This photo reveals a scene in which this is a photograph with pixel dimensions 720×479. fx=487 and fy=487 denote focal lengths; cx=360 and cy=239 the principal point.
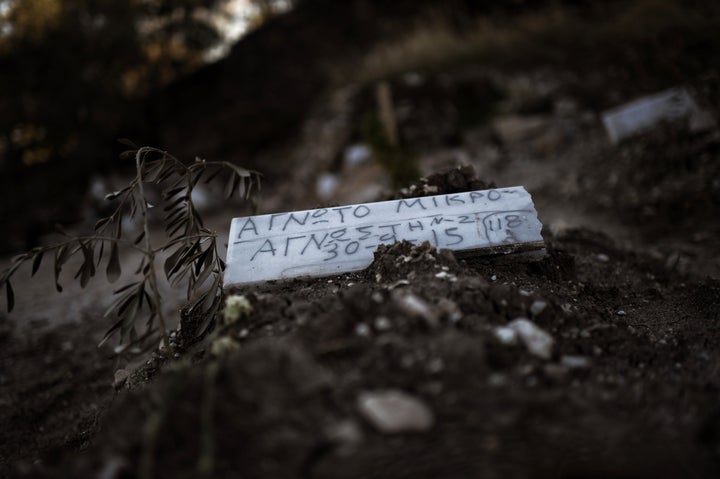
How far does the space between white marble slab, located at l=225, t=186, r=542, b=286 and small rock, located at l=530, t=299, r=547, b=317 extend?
43 centimetres

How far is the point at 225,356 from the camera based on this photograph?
1.41 m

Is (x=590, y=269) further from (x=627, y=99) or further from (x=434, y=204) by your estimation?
(x=627, y=99)

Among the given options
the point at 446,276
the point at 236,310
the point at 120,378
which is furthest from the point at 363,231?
the point at 120,378

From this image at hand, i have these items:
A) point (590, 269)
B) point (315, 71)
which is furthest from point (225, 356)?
point (315, 71)

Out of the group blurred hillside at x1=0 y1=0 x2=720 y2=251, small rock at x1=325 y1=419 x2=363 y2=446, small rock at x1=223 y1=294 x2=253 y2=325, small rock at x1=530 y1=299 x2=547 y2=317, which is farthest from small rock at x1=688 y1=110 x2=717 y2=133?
small rock at x1=325 y1=419 x2=363 y2=446

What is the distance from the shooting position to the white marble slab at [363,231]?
6.61 feet

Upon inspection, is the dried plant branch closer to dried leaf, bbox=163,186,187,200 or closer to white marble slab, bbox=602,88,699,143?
dried leaf, bbox=163,186,187,200

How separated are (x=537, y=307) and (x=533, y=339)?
0.88ft

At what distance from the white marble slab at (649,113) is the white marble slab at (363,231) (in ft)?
10.00

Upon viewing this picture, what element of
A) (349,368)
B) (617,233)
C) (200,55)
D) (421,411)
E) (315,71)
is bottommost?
(421,411)

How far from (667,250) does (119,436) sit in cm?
333

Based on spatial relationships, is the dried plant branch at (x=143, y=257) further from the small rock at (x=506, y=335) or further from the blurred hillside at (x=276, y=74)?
the blurred hillside at (x=276, y=74)

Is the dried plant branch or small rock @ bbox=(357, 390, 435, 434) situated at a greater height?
the dried plant branch

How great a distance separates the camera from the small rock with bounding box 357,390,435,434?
1.07 metres
